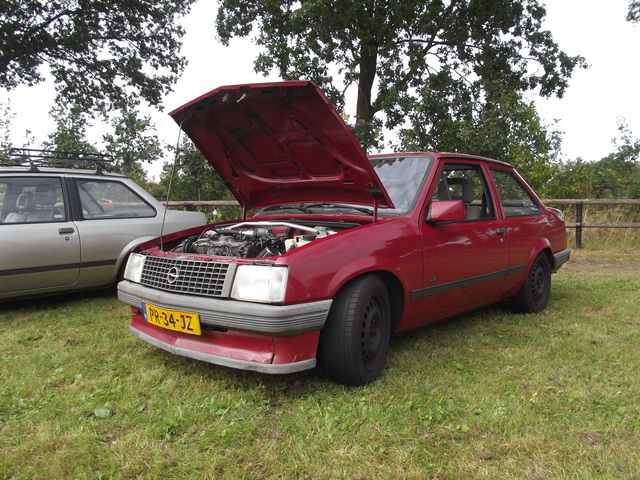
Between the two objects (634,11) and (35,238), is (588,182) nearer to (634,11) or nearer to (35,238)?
(634,11)

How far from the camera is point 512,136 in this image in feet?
35.2

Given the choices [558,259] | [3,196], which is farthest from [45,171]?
[558,259]

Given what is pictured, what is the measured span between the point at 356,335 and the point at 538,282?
113 inches

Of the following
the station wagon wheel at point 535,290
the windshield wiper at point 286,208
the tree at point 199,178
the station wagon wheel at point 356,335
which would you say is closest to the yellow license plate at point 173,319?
the station wagon wheel at point 356,335

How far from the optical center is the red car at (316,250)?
2473mm

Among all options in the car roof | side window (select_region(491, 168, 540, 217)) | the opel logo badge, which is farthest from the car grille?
side window (select_region(491, 168, 540, 217))

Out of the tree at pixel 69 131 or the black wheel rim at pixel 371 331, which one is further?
the tree at pixel 69 131

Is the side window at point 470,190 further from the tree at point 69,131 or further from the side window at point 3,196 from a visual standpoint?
the tree at point 69,131

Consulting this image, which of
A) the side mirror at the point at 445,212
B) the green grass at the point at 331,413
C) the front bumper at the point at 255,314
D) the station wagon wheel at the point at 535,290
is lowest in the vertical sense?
the green grass at the point at 331,413

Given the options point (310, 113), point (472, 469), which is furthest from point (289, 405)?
point (310, 113)

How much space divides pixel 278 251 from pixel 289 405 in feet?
3.31

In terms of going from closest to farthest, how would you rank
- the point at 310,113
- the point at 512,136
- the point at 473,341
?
the point at 310,113 < the point at 473,341 < the point at 512,136

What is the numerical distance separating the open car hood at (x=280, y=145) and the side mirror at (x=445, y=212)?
0.32 meters

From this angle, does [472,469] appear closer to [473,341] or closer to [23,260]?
[473,341]
